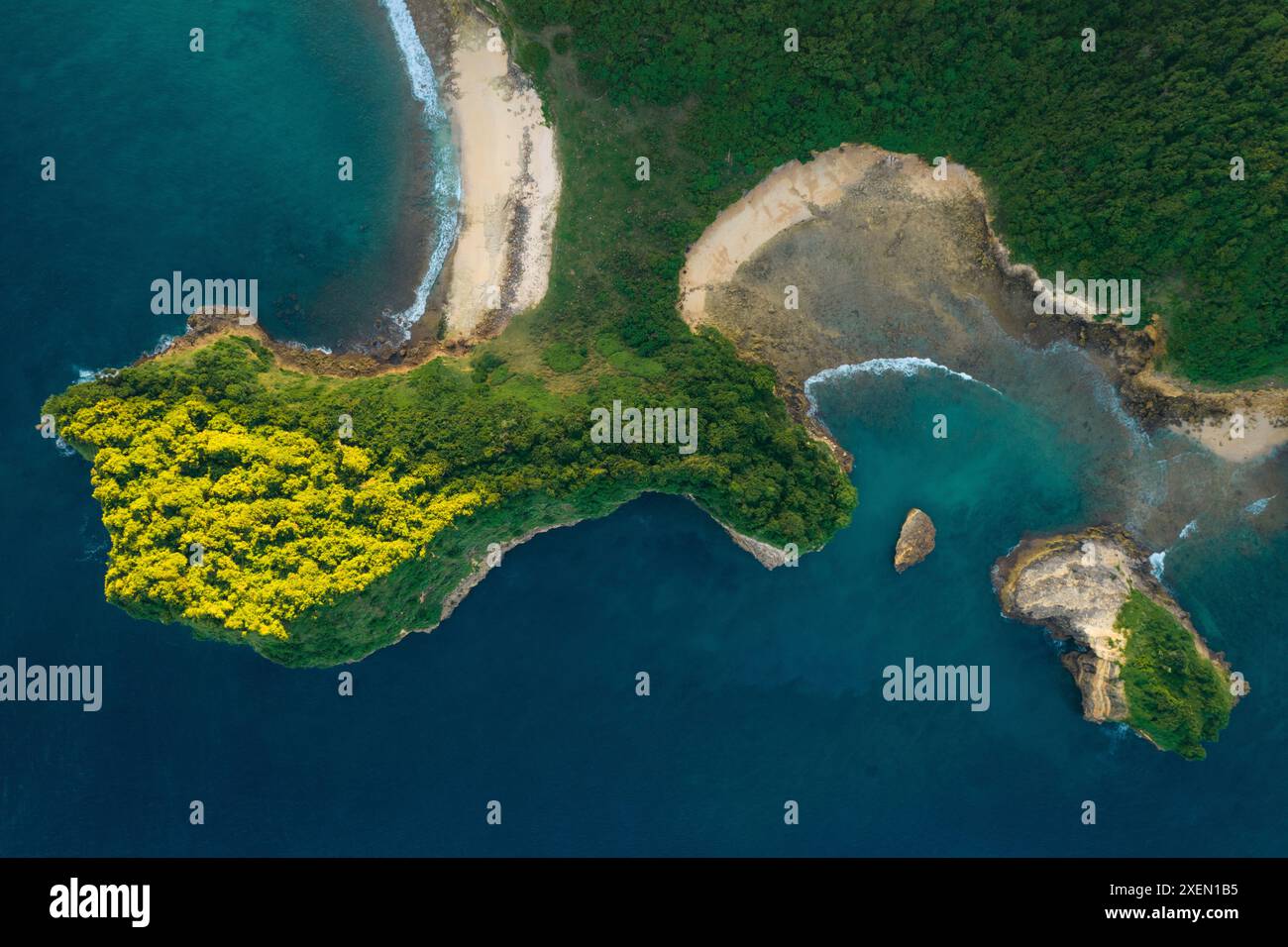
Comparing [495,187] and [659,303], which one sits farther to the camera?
[495,187]

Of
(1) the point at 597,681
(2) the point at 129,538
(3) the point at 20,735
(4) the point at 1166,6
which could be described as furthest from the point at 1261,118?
(3) the point at 20,735

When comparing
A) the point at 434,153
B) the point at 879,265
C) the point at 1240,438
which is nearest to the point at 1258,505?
the point at 1240,438

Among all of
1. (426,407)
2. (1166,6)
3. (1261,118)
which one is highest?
(1166,6)

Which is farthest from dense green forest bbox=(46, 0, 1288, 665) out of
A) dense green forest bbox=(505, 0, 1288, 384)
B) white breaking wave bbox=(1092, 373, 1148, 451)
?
white breaking wave bbox=(1092, 373, 1148, 451)

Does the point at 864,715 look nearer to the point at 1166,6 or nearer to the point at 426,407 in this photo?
the point at 426,407

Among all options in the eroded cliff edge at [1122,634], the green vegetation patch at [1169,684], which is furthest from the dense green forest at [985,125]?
the green vegetation patch at [1169,684]

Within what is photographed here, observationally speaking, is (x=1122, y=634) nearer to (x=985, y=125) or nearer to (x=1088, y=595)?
(x=1088, y=595)
